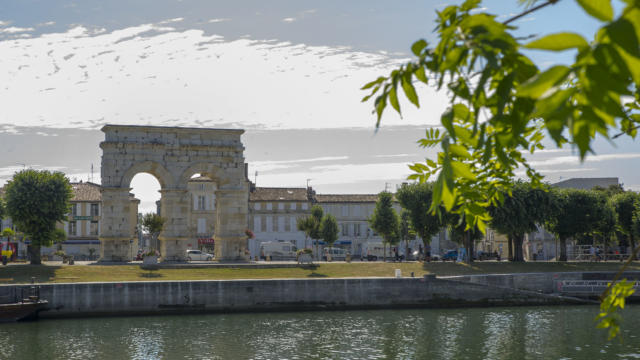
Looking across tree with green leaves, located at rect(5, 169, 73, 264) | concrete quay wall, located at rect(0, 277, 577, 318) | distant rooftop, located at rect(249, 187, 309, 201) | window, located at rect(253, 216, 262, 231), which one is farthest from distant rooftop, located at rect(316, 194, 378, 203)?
concrete quay wall, located at rect(0, 277, 577, 318)

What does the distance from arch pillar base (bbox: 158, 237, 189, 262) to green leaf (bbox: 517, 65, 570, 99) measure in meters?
50.0

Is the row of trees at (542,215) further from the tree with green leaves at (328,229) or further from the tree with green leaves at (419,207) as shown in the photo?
the tree with green leaves at (328,229)

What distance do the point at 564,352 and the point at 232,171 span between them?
31.6 metres

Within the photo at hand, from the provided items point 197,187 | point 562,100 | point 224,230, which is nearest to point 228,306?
point 224,230

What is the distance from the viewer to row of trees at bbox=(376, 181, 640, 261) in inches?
2137

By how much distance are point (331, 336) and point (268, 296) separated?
10.2 metres

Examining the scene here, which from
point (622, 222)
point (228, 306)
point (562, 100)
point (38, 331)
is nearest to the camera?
point (562, 100)

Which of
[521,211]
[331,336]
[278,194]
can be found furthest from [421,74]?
[278,194]

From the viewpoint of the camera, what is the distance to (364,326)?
33.1 m

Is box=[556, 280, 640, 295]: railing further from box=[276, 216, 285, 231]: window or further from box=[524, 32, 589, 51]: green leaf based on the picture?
box=[524, 32, 589, 51]: green leaf

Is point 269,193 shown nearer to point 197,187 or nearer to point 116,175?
point 197,187

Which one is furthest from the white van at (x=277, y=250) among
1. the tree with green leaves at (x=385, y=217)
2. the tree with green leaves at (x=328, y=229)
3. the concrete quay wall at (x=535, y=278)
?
the concrete quay wall at (x=535, y=278)

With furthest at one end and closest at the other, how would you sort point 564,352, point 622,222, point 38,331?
point 622,222, point 38,331, point 564,352

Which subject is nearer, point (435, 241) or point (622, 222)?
point (622, 222)
